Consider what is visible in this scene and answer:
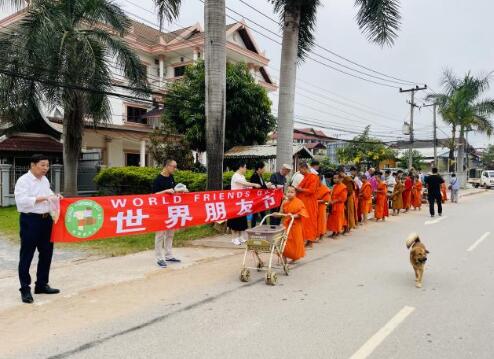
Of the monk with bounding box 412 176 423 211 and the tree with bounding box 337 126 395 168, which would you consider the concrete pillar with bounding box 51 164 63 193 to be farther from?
the tree with bounding box 337 126 395 168

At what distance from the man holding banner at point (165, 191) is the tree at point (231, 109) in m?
13.8

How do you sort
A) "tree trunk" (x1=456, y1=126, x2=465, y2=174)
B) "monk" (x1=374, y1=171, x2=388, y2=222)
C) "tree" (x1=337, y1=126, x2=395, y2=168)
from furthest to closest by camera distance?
"tree" (x1=337, y1=126, x2=395, y2=168) → "tree trunk" (x1=456, y1=126, x2=465, y2=174) → "monk" (x1=374, y1=171, x2=388, y2=222)

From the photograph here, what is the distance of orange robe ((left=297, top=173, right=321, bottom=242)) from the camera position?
9109mm

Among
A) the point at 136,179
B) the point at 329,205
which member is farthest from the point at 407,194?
the point at 136,179

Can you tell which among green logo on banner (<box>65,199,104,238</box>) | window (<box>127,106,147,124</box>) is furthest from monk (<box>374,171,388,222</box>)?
window (<box>127,106,147,124</box>)

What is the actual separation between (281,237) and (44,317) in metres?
3.43

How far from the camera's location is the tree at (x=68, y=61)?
45.6ft

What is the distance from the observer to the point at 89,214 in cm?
677

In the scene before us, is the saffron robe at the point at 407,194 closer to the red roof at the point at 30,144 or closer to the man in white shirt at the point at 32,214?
the man in white shirt at the point at 32,214

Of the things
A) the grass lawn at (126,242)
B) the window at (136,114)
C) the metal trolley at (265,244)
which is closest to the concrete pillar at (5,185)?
the grass lawn at (126,242)

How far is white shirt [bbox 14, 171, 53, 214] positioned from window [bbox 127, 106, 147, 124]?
2502 centimetres

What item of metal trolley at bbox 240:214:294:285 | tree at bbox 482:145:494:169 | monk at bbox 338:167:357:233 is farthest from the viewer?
tree at bbox 482:145:494:169

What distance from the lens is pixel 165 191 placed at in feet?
25.4

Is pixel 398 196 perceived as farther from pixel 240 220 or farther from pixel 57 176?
pixel 57 176
